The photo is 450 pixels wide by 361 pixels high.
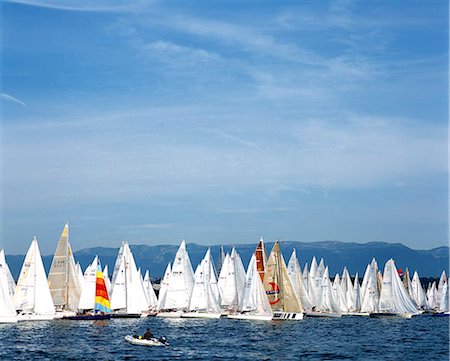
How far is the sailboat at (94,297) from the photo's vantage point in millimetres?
86062

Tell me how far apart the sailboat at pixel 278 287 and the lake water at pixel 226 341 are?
4.01 feet

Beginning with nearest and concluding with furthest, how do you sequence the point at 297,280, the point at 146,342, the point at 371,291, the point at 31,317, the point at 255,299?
the point at 146,342 → the point at 31,317 → the point at 255,299 → the point at 297,280 → the point at 371,291

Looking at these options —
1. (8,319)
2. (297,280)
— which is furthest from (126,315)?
(297,280)

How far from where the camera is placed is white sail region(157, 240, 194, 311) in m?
94.3

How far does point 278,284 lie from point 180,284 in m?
14.5

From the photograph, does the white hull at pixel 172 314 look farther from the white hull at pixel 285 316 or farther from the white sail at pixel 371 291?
the white sail at pixel 371 291

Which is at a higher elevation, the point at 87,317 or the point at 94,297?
the point at 94,297

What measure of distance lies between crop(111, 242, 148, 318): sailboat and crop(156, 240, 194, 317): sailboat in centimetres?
350

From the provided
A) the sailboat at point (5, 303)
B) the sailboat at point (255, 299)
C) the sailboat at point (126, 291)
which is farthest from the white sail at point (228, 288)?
the sailboat at point (5, 303)

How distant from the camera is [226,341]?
67125mm

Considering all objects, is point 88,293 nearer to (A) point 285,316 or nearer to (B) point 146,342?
(A) point 285,316

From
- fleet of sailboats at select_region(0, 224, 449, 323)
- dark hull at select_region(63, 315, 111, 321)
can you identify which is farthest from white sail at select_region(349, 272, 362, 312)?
dark hull at select_region(63, 315, 111, 321)

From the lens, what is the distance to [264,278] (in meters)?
Result: 86.9

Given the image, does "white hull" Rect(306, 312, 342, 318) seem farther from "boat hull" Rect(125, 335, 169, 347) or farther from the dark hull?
"boat hull" Rect(125, 335, 169, 347)
